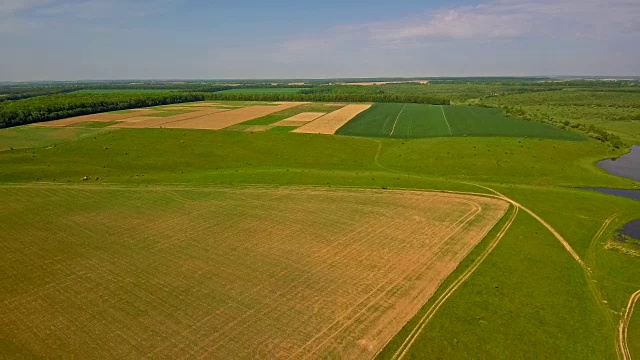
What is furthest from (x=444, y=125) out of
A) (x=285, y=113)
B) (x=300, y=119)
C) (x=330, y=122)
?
(x=285, y=113)

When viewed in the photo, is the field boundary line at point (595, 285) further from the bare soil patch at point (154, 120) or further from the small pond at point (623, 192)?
the bare soil patch at point (154, 120)

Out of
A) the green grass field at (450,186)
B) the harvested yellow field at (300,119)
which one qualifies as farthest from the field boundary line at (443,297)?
the harvested yellow field at (300,119)

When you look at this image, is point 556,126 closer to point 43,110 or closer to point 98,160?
point 98,160

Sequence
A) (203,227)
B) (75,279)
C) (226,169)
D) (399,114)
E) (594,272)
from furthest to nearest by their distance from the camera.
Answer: (399,114) < (226,169) < (203,227) < (594,272) < (75,279)

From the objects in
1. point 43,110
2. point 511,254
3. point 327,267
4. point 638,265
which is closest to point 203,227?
point 327,267

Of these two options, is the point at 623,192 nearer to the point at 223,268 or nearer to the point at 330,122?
the point at 223,268

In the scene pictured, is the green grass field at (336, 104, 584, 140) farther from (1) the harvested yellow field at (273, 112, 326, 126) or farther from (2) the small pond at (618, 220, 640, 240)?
(2) the small pond at (618, 220, 640, 240)
